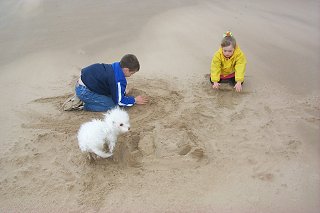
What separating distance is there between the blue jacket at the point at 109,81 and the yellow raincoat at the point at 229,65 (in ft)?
4.05

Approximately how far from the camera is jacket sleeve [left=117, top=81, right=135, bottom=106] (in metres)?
4.38

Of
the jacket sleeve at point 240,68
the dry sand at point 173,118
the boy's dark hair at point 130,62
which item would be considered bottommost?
the dry sand at point 173,118

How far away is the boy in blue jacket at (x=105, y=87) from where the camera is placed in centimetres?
437

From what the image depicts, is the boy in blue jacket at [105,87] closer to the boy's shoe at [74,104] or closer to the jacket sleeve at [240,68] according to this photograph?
the boy's shoe at [74,104]

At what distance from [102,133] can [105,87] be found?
1.21m

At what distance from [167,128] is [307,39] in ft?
11.0

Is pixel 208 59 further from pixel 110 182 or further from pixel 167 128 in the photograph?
pixel 110 182

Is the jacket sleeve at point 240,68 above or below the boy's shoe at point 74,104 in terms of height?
above

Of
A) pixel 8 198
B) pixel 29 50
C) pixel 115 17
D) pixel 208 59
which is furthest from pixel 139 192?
pixel 115 17

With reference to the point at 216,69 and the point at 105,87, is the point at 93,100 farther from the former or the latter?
the point at 216,69

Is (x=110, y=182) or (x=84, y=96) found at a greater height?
(x=84, y=96)

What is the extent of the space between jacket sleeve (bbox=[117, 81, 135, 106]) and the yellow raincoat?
120cm

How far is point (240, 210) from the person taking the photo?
124 inches

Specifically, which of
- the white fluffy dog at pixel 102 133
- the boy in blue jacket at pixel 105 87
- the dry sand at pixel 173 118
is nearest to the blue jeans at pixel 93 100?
the boy in blue jacket at pixel 105 87
